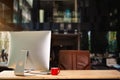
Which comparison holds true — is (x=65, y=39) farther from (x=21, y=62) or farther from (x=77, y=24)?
(x=21, y=62)

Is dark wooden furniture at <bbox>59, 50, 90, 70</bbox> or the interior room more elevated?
the interior room

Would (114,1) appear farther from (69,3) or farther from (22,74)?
(22,74)

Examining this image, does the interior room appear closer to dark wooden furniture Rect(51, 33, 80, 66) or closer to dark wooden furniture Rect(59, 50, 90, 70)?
dark wooden furniture Rect(51, 33, 80, 66)

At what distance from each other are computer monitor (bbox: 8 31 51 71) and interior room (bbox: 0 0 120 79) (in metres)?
2.61

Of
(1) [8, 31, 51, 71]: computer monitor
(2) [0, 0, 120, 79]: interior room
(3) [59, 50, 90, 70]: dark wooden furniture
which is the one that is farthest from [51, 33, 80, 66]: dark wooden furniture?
(1) [8, 31, 51, 71]: computer monitor

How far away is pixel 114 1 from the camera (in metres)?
5.64

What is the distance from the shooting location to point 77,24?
223 inches

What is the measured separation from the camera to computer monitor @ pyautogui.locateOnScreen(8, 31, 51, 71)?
2.83 meters

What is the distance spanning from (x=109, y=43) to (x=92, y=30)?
1.79ft

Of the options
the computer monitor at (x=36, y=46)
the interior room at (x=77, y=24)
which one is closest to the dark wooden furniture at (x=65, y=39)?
the interior room at (x=77, y=24)

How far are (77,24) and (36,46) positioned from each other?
116 inches

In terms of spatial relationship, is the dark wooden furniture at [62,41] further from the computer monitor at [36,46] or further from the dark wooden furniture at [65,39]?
the computer monitor at [36,46]

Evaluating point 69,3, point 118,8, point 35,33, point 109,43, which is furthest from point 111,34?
point 35,33

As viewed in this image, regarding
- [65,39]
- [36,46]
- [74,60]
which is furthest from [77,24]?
[36,46]
